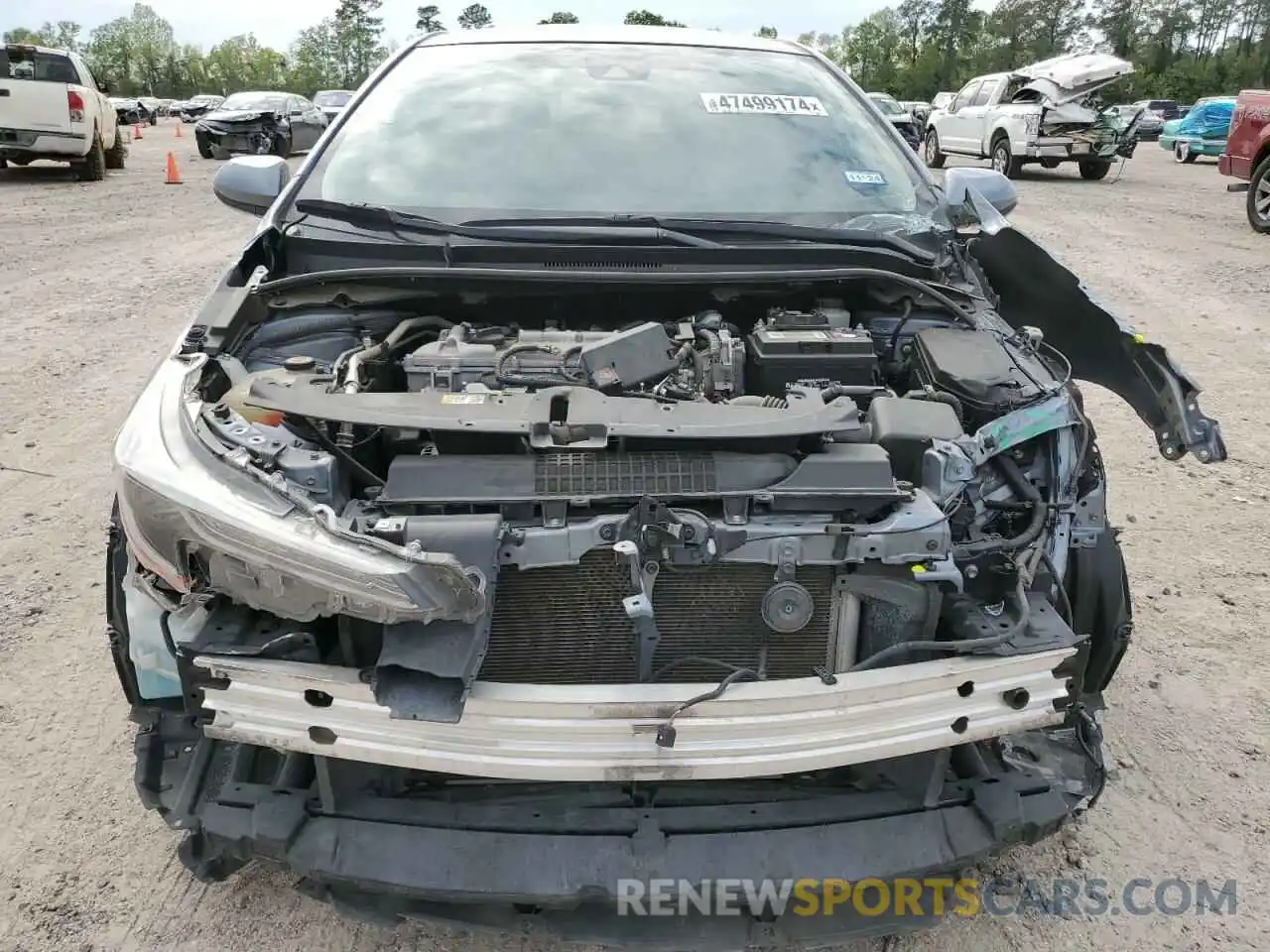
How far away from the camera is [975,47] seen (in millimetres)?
60000

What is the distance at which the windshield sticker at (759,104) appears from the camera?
3234 mm

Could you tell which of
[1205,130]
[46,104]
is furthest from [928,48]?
[46,104]

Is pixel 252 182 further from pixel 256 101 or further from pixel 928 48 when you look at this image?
pixel 928 48

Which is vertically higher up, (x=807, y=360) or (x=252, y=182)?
(x=252, y=182)

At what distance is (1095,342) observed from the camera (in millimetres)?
2766

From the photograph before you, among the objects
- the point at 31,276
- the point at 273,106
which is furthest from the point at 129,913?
the point at 273,106

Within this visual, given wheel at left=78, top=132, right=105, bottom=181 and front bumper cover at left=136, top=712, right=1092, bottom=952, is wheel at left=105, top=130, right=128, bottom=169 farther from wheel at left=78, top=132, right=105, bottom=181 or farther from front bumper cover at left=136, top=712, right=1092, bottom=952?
front bumper cover at left=136, top=712, right=1092, bottom=952

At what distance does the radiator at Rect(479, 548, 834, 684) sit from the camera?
6.12 ft

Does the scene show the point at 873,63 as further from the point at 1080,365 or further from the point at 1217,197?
the point at 1080,365

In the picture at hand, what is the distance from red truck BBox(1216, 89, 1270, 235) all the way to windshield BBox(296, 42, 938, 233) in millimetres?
9443

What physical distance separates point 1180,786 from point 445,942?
201 cm

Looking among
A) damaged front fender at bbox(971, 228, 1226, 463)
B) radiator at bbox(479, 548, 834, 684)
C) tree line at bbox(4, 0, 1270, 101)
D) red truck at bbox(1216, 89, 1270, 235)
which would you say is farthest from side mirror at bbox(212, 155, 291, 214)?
tree line at bbox(4, 0, 1270, 101)

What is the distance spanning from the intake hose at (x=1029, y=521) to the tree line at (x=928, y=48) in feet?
146

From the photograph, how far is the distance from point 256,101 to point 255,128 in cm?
100
